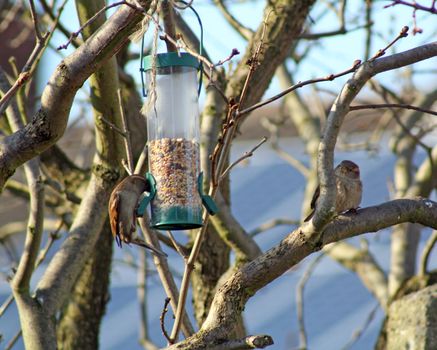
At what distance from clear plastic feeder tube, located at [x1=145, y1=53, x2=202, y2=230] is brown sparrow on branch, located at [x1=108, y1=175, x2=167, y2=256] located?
10 cm

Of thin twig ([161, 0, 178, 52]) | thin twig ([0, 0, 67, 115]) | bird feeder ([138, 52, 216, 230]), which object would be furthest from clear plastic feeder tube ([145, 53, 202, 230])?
thin twig ([0, 0, 67, 115])

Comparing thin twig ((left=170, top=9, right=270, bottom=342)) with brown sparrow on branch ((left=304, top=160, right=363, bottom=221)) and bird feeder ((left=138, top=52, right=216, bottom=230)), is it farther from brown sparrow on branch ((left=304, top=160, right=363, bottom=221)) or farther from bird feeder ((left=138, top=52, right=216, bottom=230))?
brown sparrow on branch ((left=304, top=160, right=363, bottom=221))

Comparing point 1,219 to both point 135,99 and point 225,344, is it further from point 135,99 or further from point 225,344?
point 225,344

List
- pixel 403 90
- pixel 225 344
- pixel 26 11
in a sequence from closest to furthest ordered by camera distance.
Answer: pixel 225 344
pixel 26 11
pixel 403 90

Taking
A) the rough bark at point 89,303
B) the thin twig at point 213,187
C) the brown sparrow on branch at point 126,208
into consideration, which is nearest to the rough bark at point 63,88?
the thin twig at point 213,187

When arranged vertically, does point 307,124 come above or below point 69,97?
above

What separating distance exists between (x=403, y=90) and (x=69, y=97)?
6738mm

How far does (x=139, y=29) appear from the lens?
3.78 m

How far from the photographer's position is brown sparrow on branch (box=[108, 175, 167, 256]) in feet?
14.1

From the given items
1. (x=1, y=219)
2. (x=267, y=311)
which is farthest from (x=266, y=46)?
(x=1, y=219)

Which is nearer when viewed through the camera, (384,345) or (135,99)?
(384,345)

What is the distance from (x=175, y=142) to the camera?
179 inches

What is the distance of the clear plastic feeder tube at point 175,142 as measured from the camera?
4.36 metres

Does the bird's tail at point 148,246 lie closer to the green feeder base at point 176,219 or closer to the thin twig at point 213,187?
the green feeder base at point 176,219
